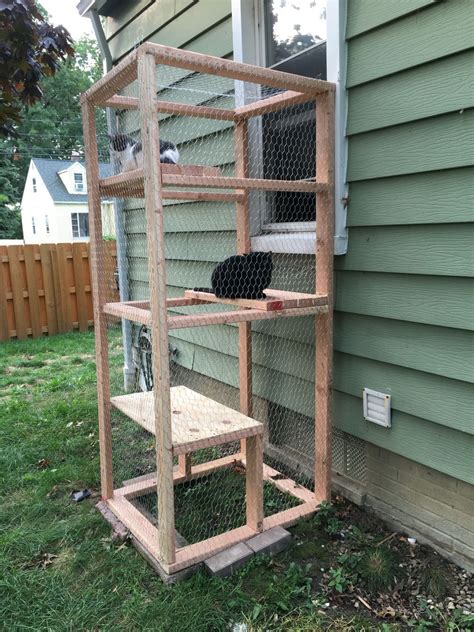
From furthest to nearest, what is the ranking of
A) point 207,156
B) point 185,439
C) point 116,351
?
1. point 116,351
2. point 207,156
3. point 185,439

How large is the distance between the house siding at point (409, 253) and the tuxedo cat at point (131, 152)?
764 millimetres

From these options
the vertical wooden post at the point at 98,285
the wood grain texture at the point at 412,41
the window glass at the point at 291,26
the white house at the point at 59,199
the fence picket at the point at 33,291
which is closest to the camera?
the wood grain texture at the point at 412,41

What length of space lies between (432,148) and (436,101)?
0.50ft

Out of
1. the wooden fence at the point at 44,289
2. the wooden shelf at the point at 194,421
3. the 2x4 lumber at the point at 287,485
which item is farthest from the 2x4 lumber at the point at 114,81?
the wooden fence at the point at 44,289

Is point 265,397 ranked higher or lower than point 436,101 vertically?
lower

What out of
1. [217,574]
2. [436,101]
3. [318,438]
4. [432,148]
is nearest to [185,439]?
[217,574]

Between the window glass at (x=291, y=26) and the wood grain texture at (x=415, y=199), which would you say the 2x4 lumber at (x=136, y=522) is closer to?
the wood grain texture at (x=415, y=199)

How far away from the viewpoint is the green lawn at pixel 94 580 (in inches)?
63.6

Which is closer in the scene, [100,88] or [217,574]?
[217,574]

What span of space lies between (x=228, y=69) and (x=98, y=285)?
→ 3.43ft

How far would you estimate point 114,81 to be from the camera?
1.87m

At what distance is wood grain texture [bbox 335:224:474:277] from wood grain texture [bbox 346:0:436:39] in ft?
2.45

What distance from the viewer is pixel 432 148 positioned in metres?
1.73

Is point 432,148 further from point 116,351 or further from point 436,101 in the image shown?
point 116,351
